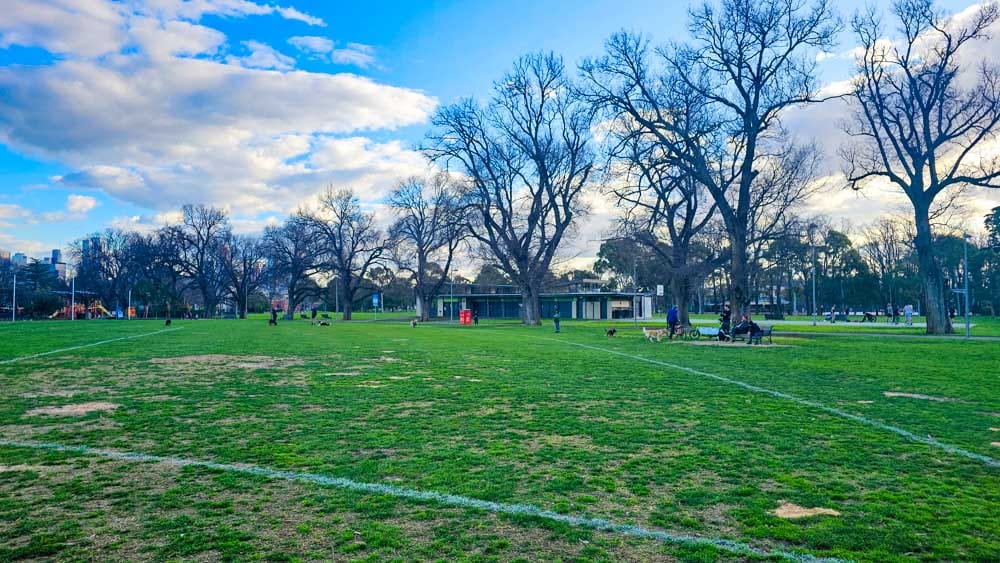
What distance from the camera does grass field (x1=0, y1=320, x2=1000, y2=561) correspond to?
3.97 m

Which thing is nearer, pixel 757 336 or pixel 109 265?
pixel 757 336

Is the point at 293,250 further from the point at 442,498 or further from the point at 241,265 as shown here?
the point at 442,498

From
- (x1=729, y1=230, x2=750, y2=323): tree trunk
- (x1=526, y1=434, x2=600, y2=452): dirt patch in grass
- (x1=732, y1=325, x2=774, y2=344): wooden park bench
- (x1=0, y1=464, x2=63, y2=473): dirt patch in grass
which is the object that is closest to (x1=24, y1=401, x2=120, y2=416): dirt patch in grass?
(x1=0, y1=464, x2=63, y2=473): dirt patch in grass

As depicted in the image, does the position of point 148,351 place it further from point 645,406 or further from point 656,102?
point 656,102

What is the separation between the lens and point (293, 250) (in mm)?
75875

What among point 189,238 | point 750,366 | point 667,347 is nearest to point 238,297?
point 189,238

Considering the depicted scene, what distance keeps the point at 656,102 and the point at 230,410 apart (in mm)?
26589

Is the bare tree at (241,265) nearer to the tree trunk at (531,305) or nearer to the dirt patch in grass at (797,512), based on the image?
the tree trunk at (531,305)

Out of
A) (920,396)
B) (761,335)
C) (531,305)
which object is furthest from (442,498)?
(531,305)

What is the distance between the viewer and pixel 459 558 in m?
3.70

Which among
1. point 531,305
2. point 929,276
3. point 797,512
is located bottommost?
point 797,512

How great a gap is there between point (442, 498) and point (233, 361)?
46.1ft

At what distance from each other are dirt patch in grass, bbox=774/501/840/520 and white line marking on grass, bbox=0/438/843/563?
2.45ft

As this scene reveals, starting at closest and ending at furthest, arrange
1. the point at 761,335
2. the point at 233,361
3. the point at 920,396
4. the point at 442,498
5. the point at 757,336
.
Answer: the point at 442,498
the point at 920,396
the point at 233,361
the point at 757,336
the point at 761,335
